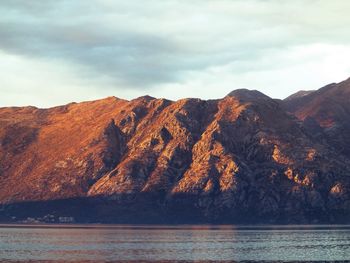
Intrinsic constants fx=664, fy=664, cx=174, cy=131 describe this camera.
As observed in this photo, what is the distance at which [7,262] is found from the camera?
156875 millimetres

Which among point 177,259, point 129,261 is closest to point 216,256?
point 177,259

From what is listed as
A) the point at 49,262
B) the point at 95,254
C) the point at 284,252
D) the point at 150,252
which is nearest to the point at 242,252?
the point at 284,252

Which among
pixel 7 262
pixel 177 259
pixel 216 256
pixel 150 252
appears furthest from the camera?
pixel 150 252

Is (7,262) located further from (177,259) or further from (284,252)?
(284,252)

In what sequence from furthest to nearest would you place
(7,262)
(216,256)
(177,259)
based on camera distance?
(216,256)
(177,259)
(7,262)

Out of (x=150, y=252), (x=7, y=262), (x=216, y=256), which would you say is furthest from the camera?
(x=150, y=252)

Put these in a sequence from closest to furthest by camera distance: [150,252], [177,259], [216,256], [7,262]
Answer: [7,262]
[177,259]
[216,256]
[150,252]

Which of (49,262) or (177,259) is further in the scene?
(177,259)

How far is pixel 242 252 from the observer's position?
198875 millimetres

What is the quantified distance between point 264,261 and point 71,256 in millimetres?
51291

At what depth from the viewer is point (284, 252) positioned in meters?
198

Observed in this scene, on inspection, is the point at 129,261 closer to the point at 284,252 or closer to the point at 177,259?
the point at 177,259

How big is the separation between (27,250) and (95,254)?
25.3 meters

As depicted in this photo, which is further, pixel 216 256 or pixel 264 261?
pixel 216 256
